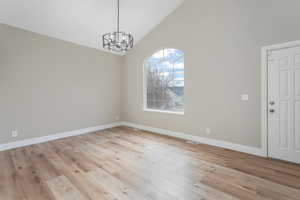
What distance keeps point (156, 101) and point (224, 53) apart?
8.10ft

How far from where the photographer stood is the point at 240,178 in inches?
84.3

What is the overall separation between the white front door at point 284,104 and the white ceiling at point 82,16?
2837 millimetres

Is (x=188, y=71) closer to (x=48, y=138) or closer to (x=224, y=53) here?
(x=224, y=53)

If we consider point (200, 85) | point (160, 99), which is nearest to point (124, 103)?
point (160, 99)

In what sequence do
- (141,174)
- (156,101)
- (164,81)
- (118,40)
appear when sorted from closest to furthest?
1. (141,174)
2. (118,40)
3. (164,81)
4. (156,101)

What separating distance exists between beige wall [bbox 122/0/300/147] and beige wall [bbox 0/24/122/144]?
7.62 feet

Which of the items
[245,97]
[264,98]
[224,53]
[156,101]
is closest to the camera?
[264,98]

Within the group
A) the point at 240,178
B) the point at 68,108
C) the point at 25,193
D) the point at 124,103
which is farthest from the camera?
the point at 124,103

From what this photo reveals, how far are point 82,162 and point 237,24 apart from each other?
164 inches

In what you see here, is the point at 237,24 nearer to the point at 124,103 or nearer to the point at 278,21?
the point at 278,21

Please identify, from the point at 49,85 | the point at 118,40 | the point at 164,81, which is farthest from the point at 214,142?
the point at 49,85

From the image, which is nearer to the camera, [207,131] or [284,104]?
[284,104]

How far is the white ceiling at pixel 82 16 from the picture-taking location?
315 cm

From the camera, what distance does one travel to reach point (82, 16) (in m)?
3.70
